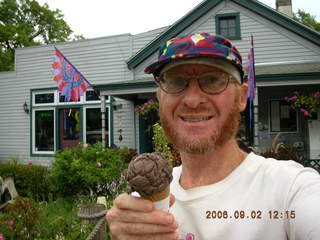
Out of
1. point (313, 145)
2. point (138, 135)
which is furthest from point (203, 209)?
point (138, 135)

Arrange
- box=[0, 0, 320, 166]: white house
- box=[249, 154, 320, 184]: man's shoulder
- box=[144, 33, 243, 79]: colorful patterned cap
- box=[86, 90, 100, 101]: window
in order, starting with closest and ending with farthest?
box=[249, 154, 320, 184]: man's shoulder, box=[144, 33, 243, 79]: colorful patterned cap, box=[0, 0, 320, 166]: white house, box=[86, 90, 100, 101]: window

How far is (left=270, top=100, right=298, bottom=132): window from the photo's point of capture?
10508mm

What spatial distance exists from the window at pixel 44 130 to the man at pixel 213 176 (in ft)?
43.1

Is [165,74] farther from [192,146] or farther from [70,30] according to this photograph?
[70,30]

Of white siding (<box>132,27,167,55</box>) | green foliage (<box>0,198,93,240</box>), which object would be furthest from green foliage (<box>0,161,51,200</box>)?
white siding (<box>132,27,167,55</box>)

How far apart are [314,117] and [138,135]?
261 inches

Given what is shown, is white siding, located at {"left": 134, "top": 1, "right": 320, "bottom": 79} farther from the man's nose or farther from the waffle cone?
the waffle cone

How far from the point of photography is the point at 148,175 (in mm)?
1123

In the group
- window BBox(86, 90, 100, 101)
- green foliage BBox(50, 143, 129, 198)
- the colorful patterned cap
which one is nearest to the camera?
the colorful patterned cap

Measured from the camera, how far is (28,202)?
4477 millimetres

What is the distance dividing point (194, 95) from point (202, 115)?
0.12m

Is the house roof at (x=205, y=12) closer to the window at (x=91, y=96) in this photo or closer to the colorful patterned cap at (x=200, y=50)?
the window at (x=91, y=96)

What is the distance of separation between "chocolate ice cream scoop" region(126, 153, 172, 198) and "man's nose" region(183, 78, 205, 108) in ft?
1.62

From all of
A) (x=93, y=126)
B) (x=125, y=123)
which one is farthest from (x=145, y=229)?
(x=93, y=126)
